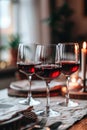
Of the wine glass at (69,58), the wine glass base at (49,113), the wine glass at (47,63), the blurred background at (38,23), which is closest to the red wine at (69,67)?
the wine glass at (69,58)

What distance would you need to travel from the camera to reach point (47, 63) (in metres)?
1.33

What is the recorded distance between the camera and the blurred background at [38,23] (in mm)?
4512

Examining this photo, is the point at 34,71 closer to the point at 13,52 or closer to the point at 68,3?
the point at 13,52

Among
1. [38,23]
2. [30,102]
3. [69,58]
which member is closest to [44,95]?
[30,102]

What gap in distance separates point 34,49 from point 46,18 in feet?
11.6

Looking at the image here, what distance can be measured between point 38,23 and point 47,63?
3570 mm

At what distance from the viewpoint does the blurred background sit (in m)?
4.51

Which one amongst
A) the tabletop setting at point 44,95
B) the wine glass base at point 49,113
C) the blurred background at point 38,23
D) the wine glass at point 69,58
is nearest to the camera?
the tabletop setting at point 44,95

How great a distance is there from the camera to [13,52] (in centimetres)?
423

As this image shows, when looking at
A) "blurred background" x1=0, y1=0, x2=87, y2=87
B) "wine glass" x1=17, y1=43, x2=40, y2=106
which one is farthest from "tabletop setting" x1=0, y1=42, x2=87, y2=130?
"blurred background" x1=0, y1=0, x2=87, y2=87

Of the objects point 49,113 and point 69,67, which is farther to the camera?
point 69,67

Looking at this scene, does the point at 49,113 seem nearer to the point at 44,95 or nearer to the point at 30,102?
the point at 30,102

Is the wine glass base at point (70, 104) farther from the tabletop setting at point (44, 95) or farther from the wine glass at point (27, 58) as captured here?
the wine glass at point (27, 58)

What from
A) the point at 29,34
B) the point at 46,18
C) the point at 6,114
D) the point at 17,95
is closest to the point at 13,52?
the point at 29,34
